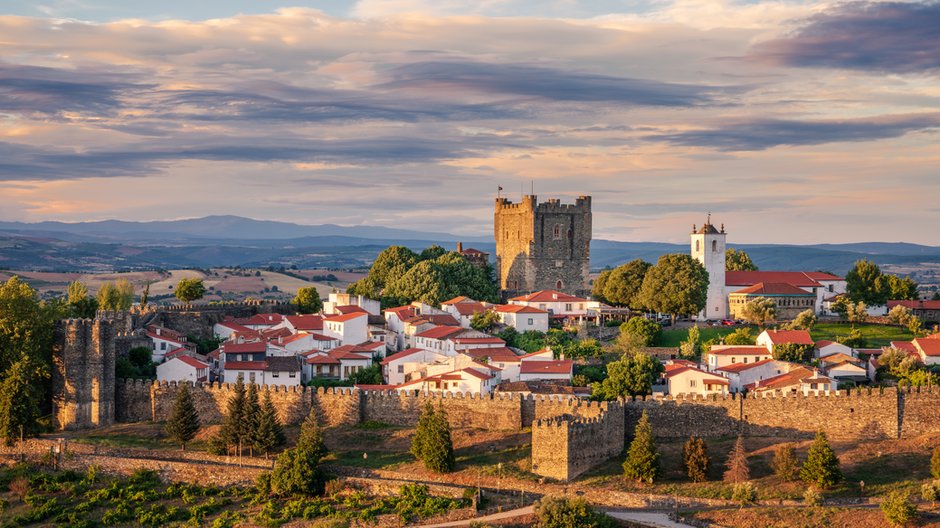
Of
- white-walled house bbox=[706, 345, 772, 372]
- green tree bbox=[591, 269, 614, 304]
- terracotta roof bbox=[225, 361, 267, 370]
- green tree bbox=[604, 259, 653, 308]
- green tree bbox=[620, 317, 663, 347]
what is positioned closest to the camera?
terracotta roof bbox=[225, 361, 267, 370]

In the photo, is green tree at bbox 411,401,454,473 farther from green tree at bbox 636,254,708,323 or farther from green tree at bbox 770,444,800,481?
green tree at bbox 636,254,708,323

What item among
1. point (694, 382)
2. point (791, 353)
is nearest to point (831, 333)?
Answer: point (791, 353)

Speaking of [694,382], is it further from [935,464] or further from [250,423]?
[250,423]

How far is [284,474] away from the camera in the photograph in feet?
146

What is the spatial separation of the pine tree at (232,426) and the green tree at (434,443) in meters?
6.64

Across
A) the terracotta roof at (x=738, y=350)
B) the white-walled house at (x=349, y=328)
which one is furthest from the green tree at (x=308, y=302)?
the terracotta roof at (x=738, y=350)

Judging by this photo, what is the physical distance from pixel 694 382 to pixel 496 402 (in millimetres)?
8965

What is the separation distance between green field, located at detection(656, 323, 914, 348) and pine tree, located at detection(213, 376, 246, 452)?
23.5 m

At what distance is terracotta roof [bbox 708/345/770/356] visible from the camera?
5719 cm

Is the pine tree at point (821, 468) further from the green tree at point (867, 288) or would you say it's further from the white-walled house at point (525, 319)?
the green tree at point (867, 288)

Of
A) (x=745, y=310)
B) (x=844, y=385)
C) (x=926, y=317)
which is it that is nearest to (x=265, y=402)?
(x=844, y=385)

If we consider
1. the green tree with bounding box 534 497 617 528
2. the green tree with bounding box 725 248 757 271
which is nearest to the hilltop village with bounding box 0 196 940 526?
the green tree with bounding box 534 497 617 528

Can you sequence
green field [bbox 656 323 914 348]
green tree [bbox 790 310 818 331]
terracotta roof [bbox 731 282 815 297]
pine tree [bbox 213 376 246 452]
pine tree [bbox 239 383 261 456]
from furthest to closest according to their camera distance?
terracotta roof [bbox 731 282 815 297] → green tree [bbox 790 310 818 331] → green field [bbox 656 323 914 348] → pine tree [bbox 213 376 246 452] → pine tree [bbox 239 383 261 456]

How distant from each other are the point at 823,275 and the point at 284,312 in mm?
33191
